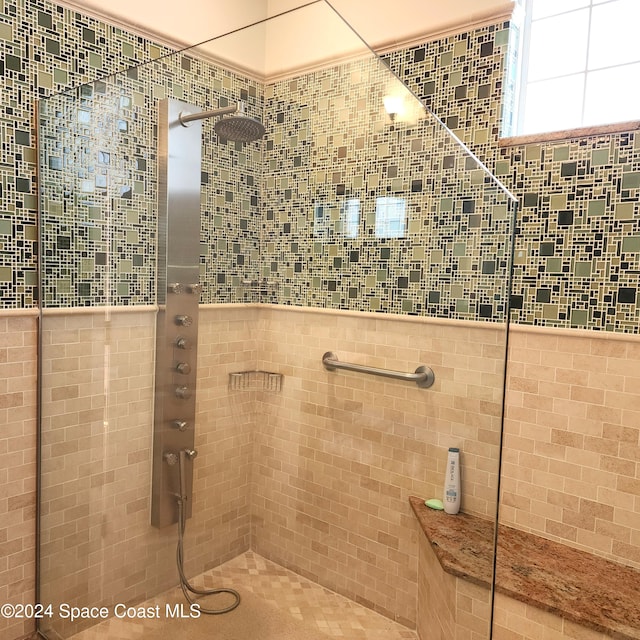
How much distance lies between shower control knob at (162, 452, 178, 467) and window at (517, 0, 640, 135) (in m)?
1.71

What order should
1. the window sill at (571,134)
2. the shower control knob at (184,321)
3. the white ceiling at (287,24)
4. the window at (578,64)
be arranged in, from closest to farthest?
the white ceiling at (287,24)
the shower control knob at (184,321)
the window sill at (571,134)
the window at (578,64)

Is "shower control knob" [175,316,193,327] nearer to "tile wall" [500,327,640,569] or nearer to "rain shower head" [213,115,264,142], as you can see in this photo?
"rain shower head" [213,115,264,142]

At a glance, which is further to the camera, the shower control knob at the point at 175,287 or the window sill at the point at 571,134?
the window sill at the point at 571,134

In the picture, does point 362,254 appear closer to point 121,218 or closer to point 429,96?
point 121,218

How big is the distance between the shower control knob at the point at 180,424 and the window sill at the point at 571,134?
1472mm

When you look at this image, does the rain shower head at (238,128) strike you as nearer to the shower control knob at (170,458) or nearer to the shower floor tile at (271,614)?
the shower control knob at (170,458)

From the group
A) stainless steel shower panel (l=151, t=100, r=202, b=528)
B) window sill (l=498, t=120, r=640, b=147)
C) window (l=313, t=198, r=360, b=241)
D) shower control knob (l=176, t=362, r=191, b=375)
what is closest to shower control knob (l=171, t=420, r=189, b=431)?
stainless steel shower panel (l=151, t=100, r=202, b=528)

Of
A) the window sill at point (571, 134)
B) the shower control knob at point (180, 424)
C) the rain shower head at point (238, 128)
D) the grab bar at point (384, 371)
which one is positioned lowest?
the shower control knob at point (180, 424)

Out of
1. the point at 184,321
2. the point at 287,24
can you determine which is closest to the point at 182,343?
the point at 184,321

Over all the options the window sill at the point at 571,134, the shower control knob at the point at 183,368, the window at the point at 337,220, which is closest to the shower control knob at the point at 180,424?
the shower control knob at the point at 183,368

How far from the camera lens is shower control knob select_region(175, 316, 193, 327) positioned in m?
1.31

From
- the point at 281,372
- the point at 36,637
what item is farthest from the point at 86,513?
the point at 281,372

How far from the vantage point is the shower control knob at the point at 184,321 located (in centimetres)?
131

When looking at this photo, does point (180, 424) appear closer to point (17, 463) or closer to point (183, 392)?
point (183, 392)
